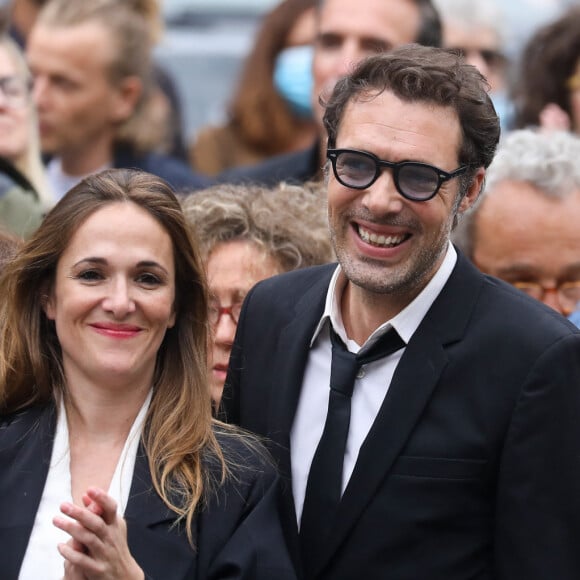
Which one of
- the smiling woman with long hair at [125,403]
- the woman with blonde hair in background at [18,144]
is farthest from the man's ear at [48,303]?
the woman with blonde hair in background at [18,144]

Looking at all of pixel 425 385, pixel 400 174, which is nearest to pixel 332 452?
pixel 425 385

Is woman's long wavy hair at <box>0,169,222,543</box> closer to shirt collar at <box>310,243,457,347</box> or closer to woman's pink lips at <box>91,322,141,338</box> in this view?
woman's pink lips at <box>91,322,141,338</box>

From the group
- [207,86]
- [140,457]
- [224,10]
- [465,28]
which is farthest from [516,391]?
[224,10]

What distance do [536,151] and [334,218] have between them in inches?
54.2

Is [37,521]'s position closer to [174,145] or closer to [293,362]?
[293,362]

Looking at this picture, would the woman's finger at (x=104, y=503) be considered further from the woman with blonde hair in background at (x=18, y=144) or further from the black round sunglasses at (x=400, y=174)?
the woman with blonde hair in background at (x=18, y=144)

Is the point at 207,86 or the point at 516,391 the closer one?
the point at 516,391

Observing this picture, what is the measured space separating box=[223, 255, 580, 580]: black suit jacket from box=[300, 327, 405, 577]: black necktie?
5 centimetres

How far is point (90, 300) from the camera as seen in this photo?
3814 millimetres

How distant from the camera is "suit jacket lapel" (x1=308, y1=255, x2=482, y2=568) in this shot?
3611 mm

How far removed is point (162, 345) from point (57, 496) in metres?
0.52

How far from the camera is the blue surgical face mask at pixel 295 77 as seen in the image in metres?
6.97

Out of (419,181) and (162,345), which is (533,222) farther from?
(162,345)

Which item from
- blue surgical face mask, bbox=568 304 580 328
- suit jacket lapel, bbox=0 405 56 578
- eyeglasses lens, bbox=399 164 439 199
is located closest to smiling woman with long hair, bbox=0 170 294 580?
suit jacket lapel, bbox=0 405 56 578
